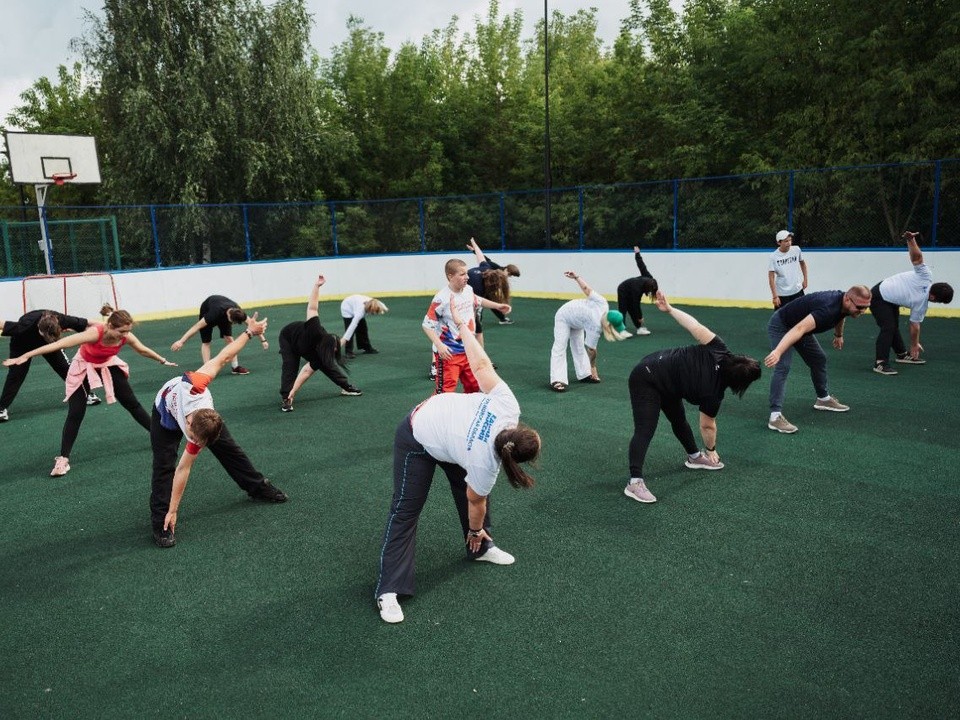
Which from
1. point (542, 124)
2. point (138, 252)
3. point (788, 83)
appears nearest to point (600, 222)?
point (788, 83)

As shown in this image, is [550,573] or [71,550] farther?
[71,550]

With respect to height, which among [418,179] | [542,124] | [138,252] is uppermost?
[542,124]

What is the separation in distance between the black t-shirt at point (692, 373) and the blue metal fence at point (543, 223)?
39.2 ft

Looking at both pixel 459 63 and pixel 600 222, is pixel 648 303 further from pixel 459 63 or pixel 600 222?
pixel 459 63

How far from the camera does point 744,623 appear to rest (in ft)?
12.9

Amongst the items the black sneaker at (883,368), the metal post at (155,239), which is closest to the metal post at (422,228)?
the metal post at (155,239)

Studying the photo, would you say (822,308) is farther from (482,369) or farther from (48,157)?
(48,157)

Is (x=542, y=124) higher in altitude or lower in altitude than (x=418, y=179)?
higher

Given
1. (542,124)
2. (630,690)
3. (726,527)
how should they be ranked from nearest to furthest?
(630,690)
(726,527)
(542,124)

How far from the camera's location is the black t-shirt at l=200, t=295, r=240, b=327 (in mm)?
10305

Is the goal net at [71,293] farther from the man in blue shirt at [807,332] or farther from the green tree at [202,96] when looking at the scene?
the man in blue shirt at [807,332]

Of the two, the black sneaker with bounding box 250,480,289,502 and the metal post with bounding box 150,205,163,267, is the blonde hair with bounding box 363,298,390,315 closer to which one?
the black sneaker with bounding box 250,480,289,502

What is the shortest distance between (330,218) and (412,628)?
807 inches

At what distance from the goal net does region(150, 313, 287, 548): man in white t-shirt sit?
12.7m
